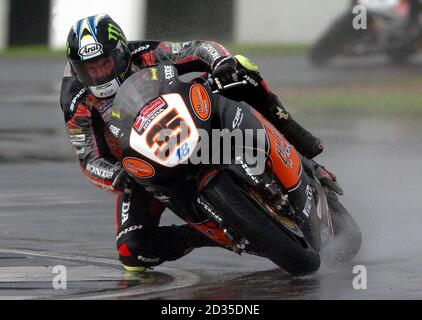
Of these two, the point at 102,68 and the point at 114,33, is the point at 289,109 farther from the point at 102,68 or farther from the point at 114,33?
the point at 102,68

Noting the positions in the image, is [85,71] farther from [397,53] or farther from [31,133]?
[397,53]

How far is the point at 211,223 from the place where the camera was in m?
6.85

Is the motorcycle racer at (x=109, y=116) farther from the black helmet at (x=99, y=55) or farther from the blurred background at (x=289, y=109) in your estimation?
the blurred background at (x=289, y=109)

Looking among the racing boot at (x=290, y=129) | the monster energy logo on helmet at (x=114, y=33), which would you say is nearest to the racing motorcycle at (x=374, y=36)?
the racing boot at (x=290, y=129)

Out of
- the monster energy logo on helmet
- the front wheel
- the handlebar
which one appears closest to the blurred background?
the front wheel

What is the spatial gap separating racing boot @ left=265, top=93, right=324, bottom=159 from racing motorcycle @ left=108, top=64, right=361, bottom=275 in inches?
20.7

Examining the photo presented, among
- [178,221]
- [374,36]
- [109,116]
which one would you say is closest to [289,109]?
[374,36]

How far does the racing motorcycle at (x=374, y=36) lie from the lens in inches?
768

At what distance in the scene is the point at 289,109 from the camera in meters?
15.6

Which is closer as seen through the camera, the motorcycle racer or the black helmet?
the black helmet

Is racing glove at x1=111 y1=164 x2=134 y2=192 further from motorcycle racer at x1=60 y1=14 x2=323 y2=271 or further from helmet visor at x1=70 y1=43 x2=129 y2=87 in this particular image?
helmet visor at x1=70 y1=43 x2=129 y2=87

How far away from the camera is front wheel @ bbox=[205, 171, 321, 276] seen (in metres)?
6.41

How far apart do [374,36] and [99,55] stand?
12.9 m
